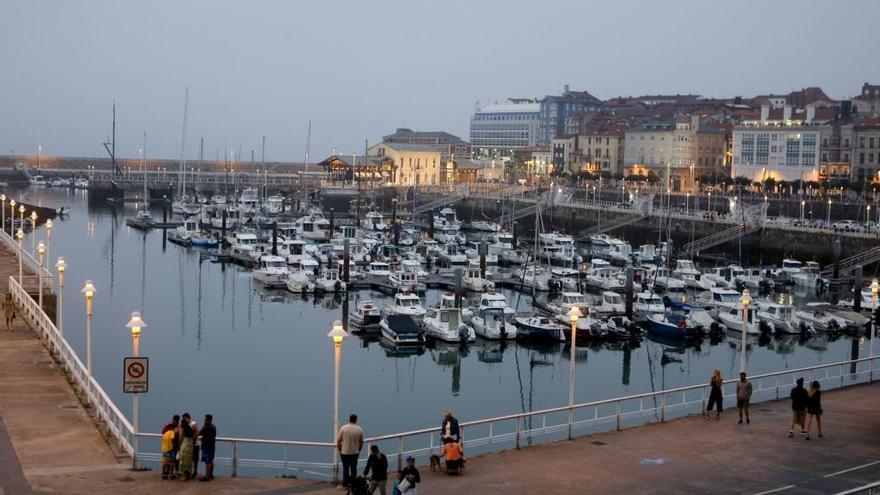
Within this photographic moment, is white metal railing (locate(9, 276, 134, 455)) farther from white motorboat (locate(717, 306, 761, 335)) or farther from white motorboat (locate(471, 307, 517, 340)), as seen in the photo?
white motorboat (locate(717, 306, 761, 335))

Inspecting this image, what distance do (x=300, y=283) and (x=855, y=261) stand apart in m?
29.1

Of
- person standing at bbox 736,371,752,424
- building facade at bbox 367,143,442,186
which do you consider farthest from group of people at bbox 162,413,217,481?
building facade at bbox 367,143,442,186

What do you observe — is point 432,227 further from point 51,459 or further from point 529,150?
point 529,150

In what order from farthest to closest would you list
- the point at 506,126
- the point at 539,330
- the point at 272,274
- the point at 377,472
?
1. the point at 506,126
2. the point at 272,274
3. the point at 539,330
4. the point at 377,472

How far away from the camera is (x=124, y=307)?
47.5 meters

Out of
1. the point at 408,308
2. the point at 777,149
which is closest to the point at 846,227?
the point at 408,308

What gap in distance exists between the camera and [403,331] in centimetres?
3838

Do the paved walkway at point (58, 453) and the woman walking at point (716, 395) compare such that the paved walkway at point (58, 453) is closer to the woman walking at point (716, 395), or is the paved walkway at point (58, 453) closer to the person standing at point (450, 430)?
the person standing at point (450, 430)

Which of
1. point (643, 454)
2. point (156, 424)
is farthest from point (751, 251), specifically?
point (643, 454)

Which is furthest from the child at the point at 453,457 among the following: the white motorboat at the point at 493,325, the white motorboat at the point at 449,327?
the white motorboat at the point at 493,325

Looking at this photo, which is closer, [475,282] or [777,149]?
[475,282]

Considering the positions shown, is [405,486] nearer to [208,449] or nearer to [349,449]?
[349,449]

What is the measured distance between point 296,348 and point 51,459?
900 inches

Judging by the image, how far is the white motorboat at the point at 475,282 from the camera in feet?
169
